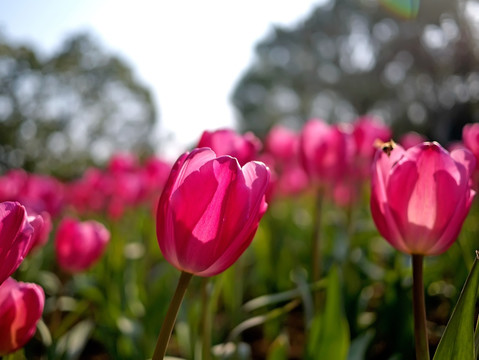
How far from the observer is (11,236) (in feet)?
1.63

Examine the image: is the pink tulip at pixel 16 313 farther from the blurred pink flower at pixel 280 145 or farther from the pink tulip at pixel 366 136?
the blurred pink flower at pixel 280 145

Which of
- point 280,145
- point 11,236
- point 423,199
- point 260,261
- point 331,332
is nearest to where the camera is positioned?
point 11,236

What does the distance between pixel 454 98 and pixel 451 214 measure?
17473 millimetres

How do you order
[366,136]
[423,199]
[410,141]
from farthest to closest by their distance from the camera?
[410,141]
[366,136]
[423,199]

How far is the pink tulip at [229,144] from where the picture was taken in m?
0.84

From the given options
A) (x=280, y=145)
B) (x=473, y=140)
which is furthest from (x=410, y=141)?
(x=473, y=140)

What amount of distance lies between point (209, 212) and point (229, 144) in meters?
0.36

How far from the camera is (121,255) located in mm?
1879

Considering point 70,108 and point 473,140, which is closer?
point 473,140

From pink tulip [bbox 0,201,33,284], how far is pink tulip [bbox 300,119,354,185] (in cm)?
97

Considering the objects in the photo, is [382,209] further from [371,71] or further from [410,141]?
[371,71]

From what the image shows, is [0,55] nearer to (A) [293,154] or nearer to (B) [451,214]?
(A) [293,154]

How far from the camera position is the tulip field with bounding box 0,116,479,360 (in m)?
0.53

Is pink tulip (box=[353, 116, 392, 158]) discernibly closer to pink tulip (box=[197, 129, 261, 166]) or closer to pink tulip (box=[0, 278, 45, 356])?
pink tulip (box=[197, 129, 261, 166])
